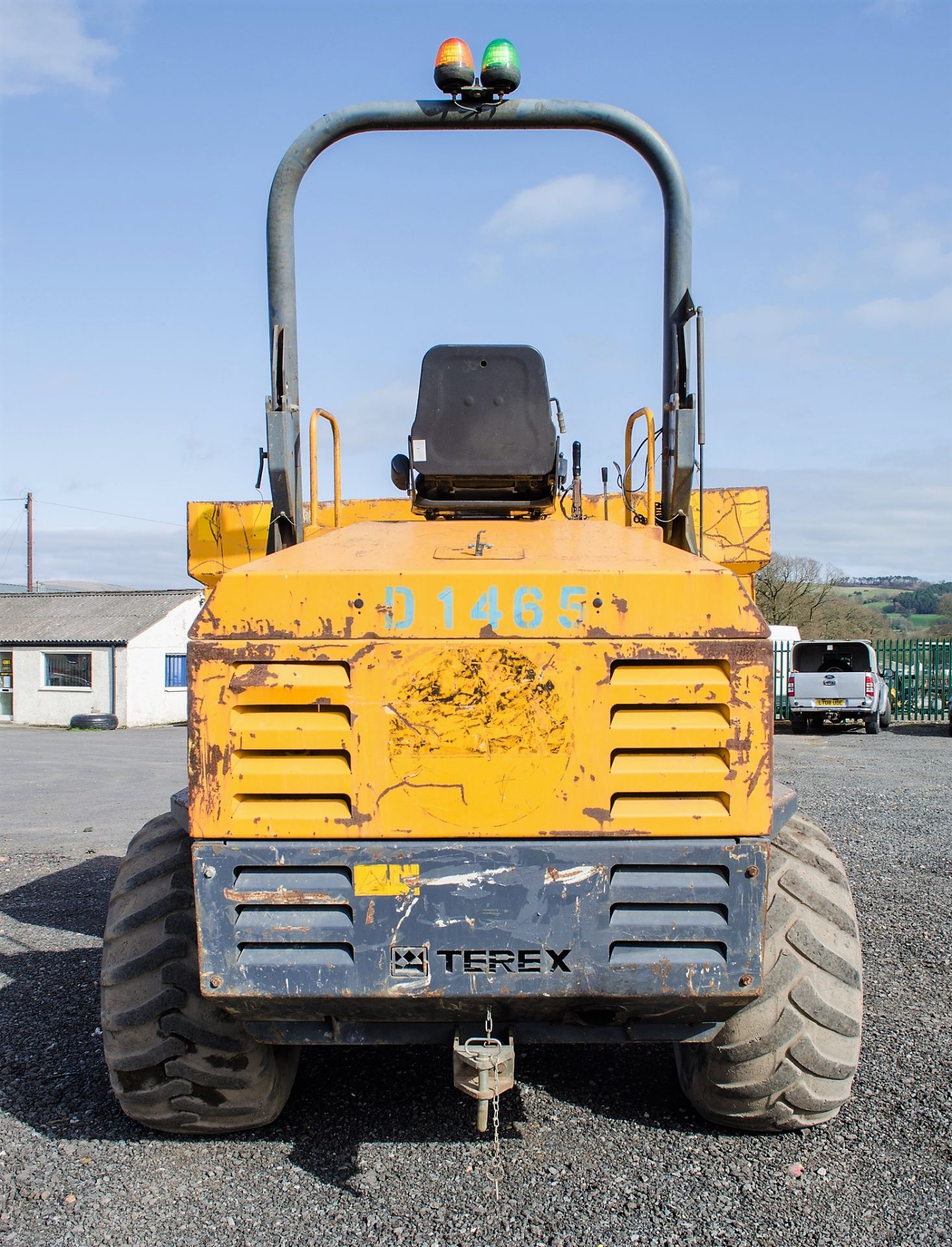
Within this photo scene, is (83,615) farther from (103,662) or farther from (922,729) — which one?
(922,729)

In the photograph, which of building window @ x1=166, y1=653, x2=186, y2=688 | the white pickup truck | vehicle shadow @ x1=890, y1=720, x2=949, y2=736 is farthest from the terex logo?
building window @ x1=166, y1=653, x2=186, y2=688

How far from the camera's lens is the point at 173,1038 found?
351 centimetres

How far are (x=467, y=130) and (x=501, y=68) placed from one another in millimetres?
255

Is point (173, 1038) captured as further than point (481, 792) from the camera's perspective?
Yes

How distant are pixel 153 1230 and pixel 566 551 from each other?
239cm

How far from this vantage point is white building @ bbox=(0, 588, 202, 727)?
3044cm

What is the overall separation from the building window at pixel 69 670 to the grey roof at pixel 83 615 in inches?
17.3

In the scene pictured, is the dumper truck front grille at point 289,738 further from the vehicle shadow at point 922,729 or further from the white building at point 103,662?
the white building at point 103,662

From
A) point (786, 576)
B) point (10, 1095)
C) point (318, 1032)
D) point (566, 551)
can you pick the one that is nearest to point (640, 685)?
point (566, 551)

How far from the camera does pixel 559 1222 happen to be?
10.5 feet

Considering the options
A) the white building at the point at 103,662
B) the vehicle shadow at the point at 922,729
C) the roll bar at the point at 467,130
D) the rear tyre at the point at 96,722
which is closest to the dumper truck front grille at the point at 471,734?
the roll bar at the point at 467,130

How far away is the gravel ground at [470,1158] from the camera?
10.5ft

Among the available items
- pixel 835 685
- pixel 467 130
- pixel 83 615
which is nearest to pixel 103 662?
pixel 83 615

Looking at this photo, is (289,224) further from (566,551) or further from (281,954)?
(281,954)
